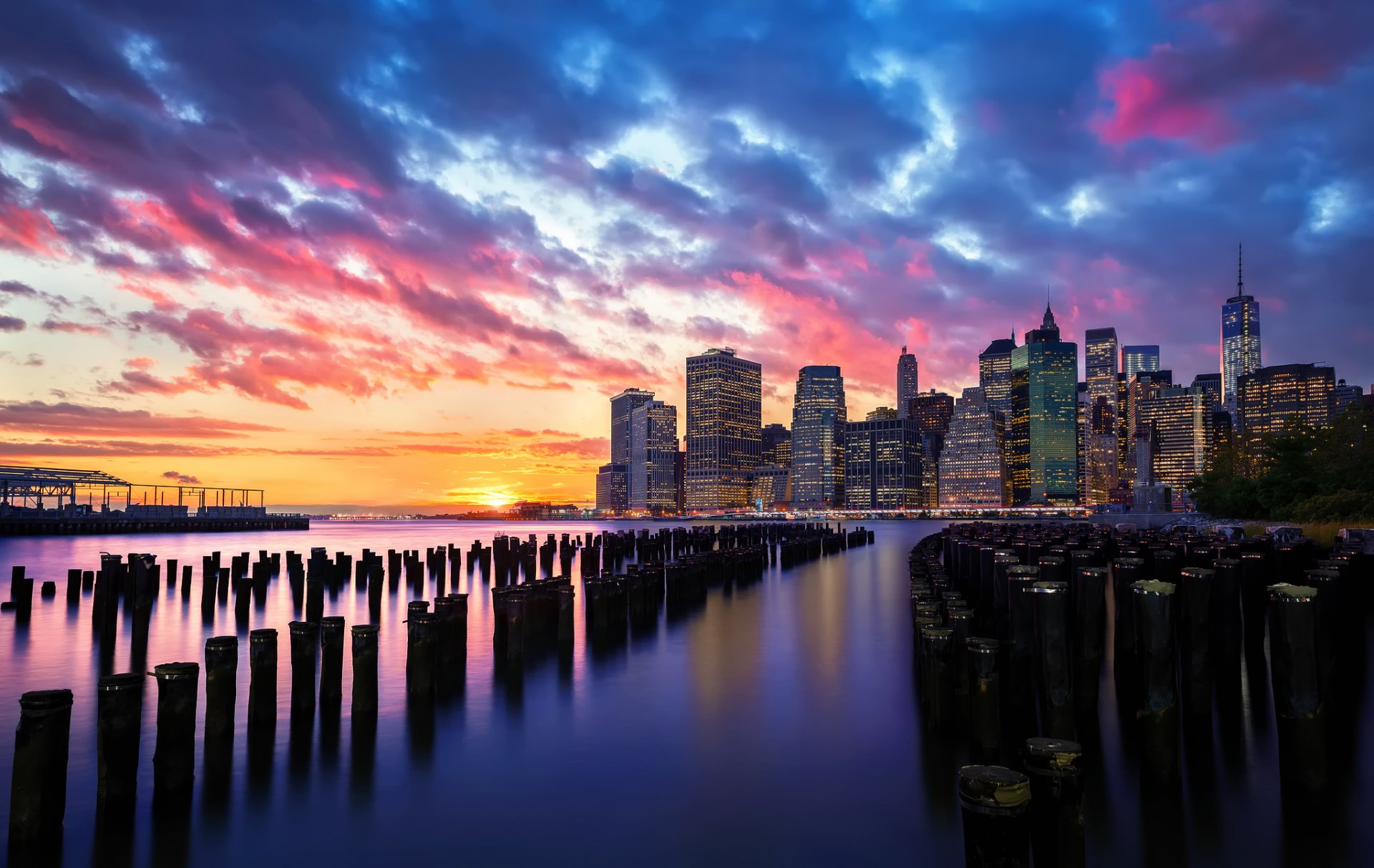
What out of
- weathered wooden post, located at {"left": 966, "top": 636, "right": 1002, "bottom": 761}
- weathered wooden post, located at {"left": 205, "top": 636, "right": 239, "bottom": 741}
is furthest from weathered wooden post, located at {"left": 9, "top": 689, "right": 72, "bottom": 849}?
weathered wooden post, located at {"left": 966, "top": 636, "right": 1002, "bottom": 761}

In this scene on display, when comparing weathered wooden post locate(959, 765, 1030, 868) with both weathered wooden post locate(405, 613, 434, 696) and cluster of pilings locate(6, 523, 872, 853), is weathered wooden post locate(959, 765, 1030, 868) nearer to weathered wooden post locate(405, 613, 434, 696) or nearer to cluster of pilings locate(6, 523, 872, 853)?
cluster of pilings locate(6, 523, 872, 853)

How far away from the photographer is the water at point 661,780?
7.38m

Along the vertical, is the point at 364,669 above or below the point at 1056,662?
below

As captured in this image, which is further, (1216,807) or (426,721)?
(426,721)

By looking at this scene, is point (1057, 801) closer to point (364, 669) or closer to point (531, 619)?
point (364, 669)

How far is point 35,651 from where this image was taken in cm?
1770

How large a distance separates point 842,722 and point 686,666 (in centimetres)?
487

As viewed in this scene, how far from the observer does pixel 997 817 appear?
502 cm

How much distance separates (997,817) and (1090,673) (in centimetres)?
670

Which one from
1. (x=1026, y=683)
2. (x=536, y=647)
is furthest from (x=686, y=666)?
(x=1026, y=683)

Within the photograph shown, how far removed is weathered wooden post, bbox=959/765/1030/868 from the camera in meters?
5.00

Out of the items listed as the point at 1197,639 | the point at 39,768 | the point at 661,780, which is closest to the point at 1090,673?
the point at 1197,639

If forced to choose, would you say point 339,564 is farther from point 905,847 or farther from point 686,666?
point 905,847

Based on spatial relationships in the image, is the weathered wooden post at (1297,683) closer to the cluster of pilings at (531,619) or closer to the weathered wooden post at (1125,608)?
the weathered wooden post at (1125,608)
